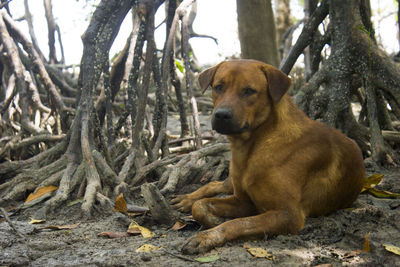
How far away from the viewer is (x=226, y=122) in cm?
327

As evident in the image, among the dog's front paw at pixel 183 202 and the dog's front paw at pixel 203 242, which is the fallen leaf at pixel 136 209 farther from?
the dog's front paw at pixel 203 242

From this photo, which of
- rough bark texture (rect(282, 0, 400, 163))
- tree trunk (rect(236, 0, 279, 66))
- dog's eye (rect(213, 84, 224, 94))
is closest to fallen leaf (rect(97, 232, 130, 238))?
→ dog's eye (rect(213, 84, 224, 94))

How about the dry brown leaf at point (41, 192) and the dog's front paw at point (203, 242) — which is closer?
the dog's front paw at point (203, 242)

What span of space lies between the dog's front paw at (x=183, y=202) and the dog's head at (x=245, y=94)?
3.67 ft

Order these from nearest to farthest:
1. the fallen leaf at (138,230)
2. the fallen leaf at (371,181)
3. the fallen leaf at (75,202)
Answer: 1. the fallen leaf at (138,230)
2. the fallen leaf at (371,181)
3. the fallen leaf at (75,202)

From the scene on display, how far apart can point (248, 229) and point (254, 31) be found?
5.02 m

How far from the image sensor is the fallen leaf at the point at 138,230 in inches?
134

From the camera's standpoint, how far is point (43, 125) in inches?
286

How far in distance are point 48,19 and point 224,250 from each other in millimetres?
9130

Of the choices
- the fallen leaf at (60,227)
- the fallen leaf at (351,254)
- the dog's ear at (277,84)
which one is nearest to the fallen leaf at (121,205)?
the fallen leaf at (60,227)

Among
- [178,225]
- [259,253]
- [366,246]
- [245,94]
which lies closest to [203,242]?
[259,253]

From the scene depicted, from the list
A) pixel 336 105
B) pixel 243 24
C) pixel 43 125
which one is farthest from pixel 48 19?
pixel 336 105

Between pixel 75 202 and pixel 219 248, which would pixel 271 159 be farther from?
pixel 75 202

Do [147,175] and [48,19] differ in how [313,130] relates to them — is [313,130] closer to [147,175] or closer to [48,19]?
[147,175]
